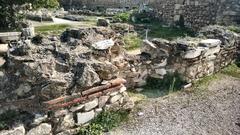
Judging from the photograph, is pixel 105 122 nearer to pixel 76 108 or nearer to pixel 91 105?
pixel 91 105

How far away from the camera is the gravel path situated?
596 cm

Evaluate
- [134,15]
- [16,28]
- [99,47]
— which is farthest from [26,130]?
[134,15]

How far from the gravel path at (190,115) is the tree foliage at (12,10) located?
30.0 feet

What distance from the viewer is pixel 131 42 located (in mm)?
12039

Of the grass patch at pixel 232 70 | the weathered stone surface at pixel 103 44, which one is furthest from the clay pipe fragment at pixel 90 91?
the grass patch at pixel 232 70

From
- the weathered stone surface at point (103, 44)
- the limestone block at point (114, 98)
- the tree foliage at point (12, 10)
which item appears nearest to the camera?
the limestone block at point (114, 98)

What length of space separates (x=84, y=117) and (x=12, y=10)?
411 inches

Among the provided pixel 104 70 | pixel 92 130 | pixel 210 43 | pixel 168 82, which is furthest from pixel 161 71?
pixel 92 130

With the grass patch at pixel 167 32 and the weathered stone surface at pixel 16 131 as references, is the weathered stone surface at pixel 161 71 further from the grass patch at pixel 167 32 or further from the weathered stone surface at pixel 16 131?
the grass patch at pixel 167 32

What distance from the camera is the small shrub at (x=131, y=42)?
457 inches

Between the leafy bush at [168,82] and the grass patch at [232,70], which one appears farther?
the grass patch at [232,70]

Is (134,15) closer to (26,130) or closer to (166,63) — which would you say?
(166,63)

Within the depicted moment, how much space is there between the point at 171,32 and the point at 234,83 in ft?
23.7

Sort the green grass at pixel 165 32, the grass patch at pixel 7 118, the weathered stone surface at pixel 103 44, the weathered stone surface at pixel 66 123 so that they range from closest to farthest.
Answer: the grass patch at pixel 7 118 < the weathered stone surface at pixel 66 123 < the weathered stone surface at pixel 103 44 < the green grass at pixel 165 32
